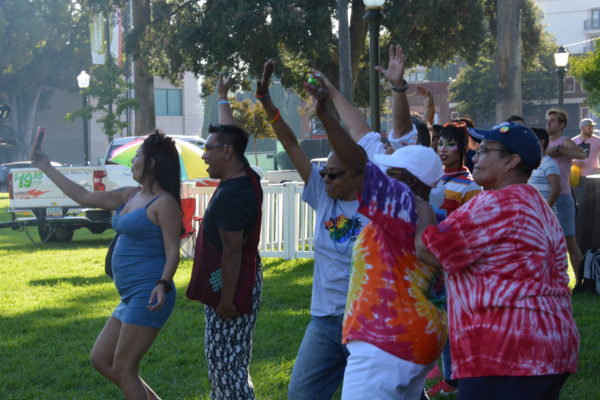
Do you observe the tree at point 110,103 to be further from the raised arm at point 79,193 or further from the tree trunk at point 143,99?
the raised arm at point 79,193

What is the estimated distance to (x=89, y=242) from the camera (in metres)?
19.2

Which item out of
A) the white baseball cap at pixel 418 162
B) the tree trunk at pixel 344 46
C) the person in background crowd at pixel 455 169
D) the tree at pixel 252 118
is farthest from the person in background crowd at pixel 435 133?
the tree at pixel 252 118

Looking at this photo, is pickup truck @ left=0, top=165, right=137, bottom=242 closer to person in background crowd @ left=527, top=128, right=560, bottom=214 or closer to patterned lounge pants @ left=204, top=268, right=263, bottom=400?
person in background crowd @ left=527, top=128, right=560, bottom=214

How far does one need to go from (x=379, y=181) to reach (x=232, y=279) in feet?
5.21

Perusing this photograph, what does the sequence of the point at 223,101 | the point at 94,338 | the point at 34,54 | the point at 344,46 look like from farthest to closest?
the point at 34,54 → the point at 344,46 → the point at 94,338 → the point at 223,101

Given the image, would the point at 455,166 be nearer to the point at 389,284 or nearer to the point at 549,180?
the point at 389,284

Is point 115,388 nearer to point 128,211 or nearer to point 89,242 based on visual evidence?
point 128,211

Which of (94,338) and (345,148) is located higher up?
(345,148)

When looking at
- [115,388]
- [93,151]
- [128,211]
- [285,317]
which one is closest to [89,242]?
[285,317]

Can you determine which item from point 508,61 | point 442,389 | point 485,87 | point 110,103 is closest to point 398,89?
point 442,389

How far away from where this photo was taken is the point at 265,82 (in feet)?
13.7

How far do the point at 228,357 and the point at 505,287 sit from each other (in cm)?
202

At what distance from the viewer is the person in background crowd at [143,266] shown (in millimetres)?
4977

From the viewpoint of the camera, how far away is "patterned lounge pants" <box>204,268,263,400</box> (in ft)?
15.7
